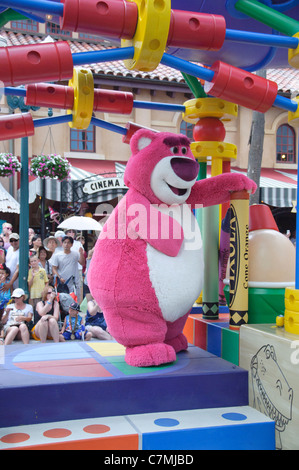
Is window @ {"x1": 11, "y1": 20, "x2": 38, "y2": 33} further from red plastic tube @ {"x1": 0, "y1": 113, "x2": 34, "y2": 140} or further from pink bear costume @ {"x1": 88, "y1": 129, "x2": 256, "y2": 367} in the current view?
pink bear costume @ {"x1": 88, "y1": 129, "x2": 256, "y2": 367}

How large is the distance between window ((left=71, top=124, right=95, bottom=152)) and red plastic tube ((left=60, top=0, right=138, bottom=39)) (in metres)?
10.6


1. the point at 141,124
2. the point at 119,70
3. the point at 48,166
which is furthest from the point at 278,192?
the point at 48,166

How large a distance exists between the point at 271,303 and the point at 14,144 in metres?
9.88

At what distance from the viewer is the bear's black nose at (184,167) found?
97.7 inches

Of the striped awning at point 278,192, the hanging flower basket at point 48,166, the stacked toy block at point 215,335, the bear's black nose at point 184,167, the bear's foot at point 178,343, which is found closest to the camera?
the bear's black nose at point 184,167

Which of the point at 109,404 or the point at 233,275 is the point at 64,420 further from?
the point at 233,275

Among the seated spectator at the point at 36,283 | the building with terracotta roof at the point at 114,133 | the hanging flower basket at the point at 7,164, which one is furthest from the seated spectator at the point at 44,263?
the building with terracotta roof at the point at 114,133

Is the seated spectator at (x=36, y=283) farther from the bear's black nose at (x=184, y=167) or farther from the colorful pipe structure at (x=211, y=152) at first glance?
the bear's black nose at (x=184, y=167)

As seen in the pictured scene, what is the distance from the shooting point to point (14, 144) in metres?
11.3

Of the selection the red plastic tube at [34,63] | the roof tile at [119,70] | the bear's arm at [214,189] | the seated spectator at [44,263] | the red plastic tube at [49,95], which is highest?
the roof tile at [119,70]

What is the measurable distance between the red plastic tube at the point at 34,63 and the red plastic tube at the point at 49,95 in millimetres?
1354

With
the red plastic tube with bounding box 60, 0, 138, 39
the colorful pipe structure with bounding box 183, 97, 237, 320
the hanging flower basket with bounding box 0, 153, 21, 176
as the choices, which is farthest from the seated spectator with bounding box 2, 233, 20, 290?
the red plastic tube with bounding box 60, 0, 138, 39

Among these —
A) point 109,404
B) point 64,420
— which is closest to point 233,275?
point 109,404

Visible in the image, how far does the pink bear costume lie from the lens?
2.38 m
